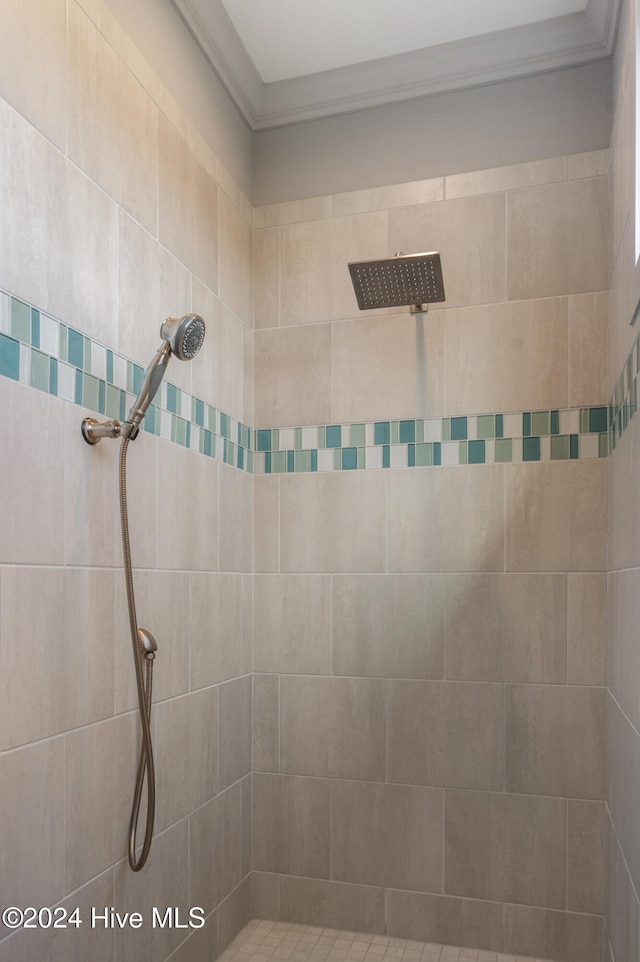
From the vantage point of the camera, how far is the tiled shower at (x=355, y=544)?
1651mm

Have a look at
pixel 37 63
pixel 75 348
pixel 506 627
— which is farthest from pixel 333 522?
pixel 37 63

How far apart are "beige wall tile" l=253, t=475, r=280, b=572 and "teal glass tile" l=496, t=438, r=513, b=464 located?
0.70 meters

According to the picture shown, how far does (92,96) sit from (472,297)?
1.19 metres

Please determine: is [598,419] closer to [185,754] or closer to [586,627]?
[586,627]

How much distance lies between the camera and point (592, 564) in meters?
2.12

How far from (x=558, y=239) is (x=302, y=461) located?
1017mm

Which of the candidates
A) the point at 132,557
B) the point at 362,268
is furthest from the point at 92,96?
the point at 132,557

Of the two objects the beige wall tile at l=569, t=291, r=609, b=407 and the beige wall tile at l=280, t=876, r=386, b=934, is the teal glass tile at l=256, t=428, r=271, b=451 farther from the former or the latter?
the beige wall tile at l=280, t=876, r=386, b=934

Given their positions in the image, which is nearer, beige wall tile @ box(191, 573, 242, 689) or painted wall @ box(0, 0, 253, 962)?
painted wall @ box(0, 0, 253, 962)

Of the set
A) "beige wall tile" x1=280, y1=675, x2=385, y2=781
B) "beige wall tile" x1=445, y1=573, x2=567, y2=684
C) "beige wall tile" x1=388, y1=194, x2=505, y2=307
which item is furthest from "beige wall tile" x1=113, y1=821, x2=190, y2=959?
"beige wall tile" x1=388, y1=194, x2=505, y2=307

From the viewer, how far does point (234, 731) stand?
2252 millimetres

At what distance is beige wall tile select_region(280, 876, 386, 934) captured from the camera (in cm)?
224

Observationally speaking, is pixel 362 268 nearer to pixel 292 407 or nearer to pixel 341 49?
pixel 292 407

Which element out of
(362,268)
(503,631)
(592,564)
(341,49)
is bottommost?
(503,631)
